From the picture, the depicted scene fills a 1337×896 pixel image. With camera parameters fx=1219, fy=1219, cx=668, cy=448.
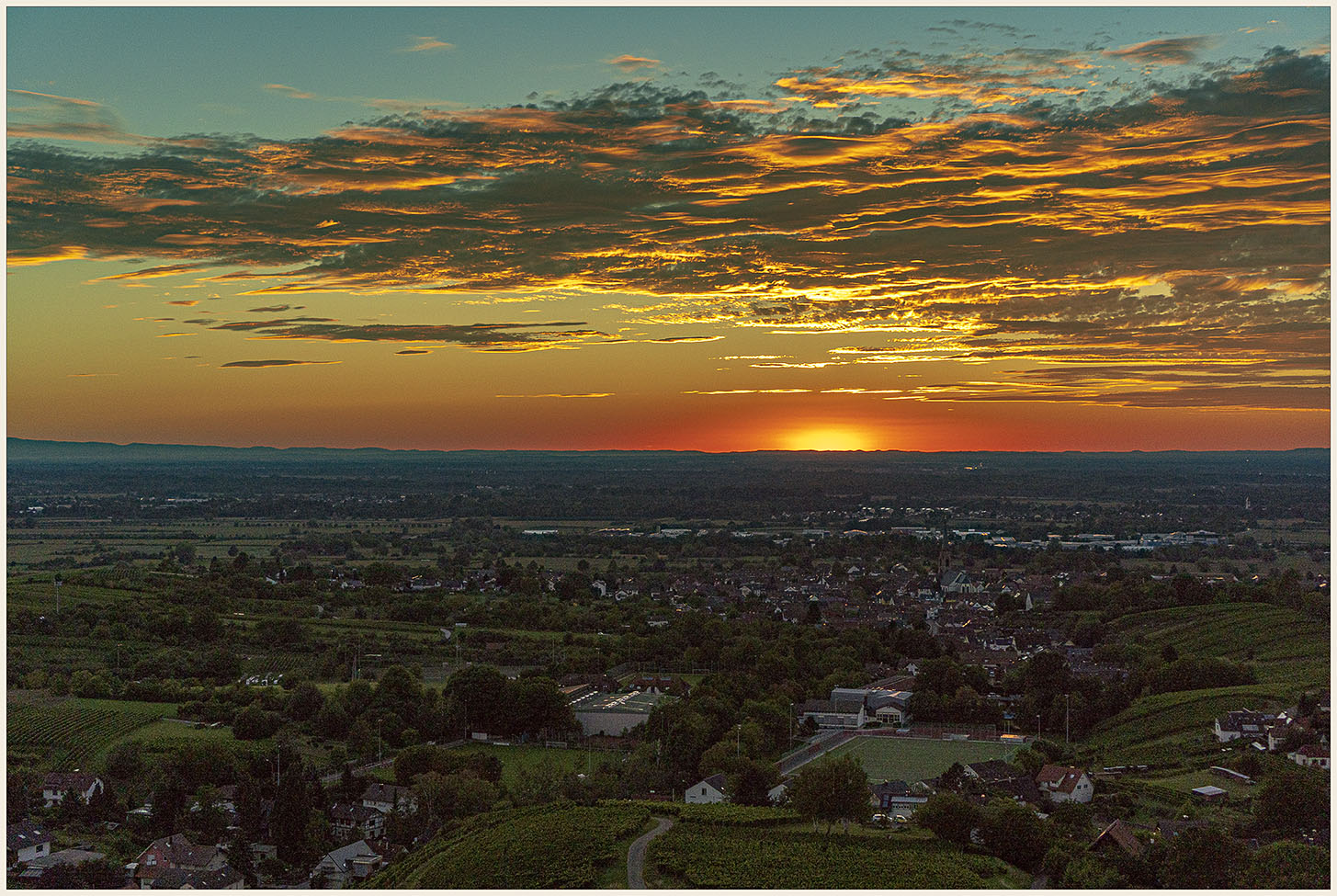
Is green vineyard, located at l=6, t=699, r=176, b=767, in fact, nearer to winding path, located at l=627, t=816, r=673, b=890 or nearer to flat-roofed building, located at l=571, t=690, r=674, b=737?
flat-roofed building, located at l=571, t=690, r=674, b=737

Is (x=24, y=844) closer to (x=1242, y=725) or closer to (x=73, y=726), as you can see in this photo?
(x=73, y=726)

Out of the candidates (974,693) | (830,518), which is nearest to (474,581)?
(974,693)

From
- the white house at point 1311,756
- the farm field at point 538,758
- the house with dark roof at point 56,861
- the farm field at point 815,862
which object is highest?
the white house at point 1311,756

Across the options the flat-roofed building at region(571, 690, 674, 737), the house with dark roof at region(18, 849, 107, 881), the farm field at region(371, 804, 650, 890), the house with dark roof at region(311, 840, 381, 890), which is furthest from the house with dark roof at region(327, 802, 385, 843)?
the flat-roofed building at region(571, 690, 674, 737)

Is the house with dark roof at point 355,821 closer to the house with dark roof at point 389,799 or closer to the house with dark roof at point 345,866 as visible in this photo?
the house with dark roof at point 389,799

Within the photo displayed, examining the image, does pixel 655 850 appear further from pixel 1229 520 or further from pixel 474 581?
pixel 1229 520

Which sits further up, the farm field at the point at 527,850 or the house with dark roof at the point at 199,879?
the farm field at the point at 527,850

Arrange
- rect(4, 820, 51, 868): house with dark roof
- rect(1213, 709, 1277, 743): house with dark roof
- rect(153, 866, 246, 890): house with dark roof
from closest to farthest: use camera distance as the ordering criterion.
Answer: rect(153, 866, 246, 890): house with dark roof → rect(4, 820, 51, 868): house with dark roof → rect(1213, 709, 1277, 743): house with dark roof

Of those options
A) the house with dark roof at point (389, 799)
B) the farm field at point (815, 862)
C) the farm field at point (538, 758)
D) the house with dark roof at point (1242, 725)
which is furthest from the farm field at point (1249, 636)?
the house with dark roof at point (389, 799)
